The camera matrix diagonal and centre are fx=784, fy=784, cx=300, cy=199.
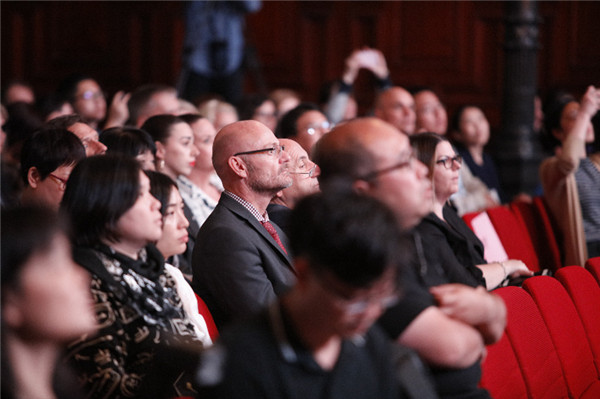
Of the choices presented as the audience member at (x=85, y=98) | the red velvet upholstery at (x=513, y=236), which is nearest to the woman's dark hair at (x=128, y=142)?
the red velvet upholstery at (x=513, y=236)

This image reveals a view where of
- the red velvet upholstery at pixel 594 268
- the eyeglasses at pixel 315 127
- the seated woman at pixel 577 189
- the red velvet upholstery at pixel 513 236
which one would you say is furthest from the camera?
the eyeglasses at pixel 315 127

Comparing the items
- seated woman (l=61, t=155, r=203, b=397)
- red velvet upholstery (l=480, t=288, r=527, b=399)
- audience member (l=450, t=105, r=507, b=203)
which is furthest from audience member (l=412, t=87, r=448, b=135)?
seated woman (l=61, t=155, r=203, b=397)

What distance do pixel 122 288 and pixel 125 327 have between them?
0.09m

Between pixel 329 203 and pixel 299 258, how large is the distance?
0.36ft

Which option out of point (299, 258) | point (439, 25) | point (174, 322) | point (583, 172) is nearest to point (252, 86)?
point (439, 25)

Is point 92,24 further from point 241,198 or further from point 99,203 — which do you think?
point 99,203

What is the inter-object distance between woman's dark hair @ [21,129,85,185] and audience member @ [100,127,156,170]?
0.27 metres

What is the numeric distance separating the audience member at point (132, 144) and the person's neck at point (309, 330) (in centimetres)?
182

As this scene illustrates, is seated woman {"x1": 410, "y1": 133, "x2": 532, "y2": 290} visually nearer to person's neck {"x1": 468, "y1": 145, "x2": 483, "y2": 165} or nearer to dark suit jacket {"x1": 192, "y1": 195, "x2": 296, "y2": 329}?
dark suit jacket {"x1": 192, "y1": 195, "x2": 296, "y2": 329}

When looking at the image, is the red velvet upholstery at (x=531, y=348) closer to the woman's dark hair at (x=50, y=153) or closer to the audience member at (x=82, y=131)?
the woman's dark hair at (x=50, y=153)

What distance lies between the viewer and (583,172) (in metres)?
4.11

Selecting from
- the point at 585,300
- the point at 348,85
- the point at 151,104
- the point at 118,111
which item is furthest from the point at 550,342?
the point at 348,85

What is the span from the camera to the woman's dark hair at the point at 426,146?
2719mm

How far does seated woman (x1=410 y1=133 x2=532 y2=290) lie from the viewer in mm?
2107
